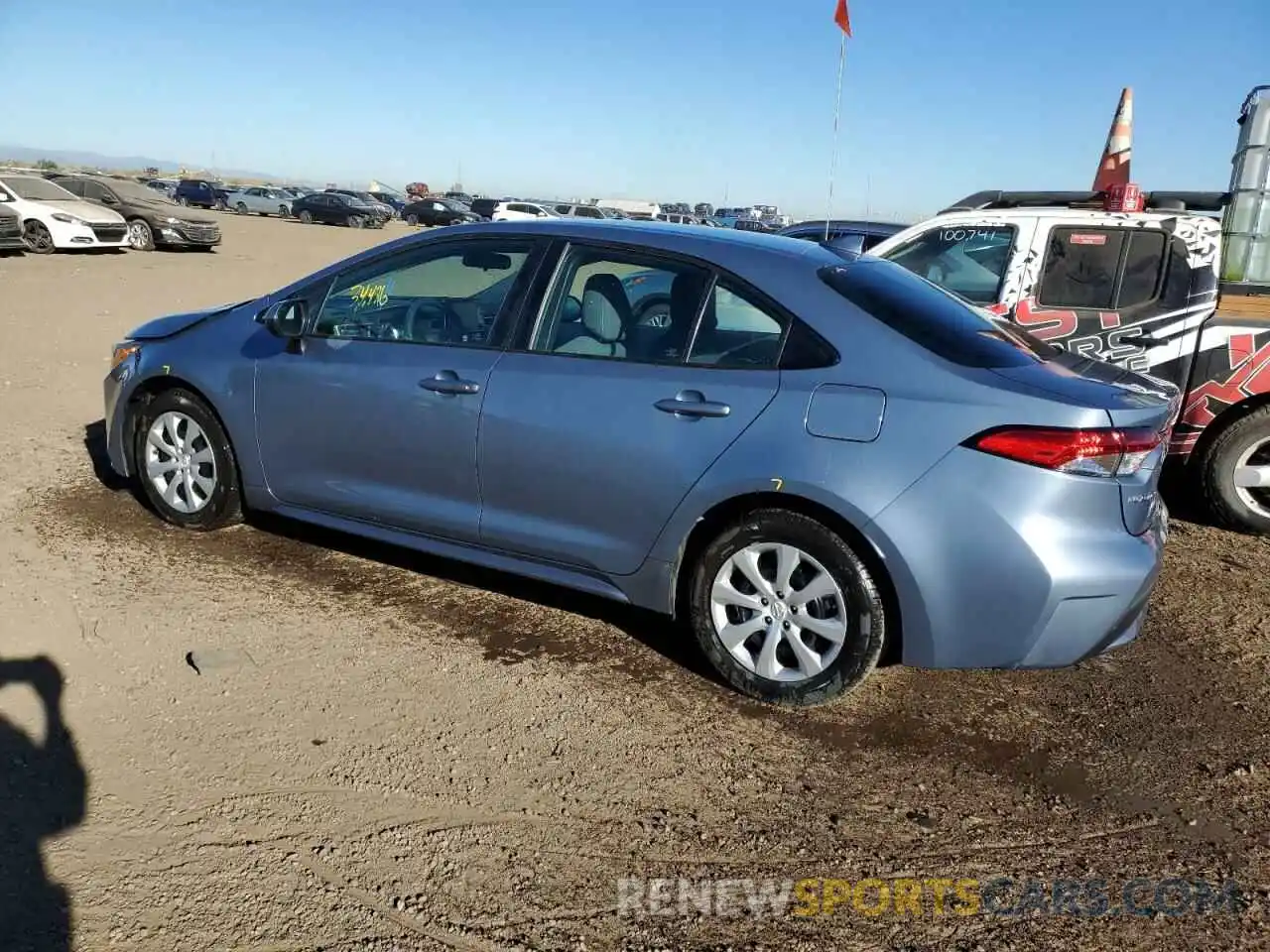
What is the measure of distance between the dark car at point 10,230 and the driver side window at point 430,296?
658 inches

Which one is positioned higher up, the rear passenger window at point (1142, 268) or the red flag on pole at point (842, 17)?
the red flag on pole at point (842, 17)

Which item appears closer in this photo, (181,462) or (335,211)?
(181,462)

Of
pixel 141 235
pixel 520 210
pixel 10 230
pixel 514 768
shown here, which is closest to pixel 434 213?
pixel 520 210

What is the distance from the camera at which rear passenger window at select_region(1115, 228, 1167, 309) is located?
5648 millimetres

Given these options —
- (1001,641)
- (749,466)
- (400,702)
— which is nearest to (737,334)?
(749,466)

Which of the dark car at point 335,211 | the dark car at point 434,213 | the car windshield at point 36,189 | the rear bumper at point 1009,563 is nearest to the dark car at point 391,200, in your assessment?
the dark car at point 434,213

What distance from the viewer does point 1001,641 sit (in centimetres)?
328

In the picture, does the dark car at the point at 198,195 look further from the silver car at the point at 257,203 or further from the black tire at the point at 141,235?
the black tire at the point at 141,235

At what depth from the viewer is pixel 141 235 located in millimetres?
22203

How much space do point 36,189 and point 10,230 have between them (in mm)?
3003

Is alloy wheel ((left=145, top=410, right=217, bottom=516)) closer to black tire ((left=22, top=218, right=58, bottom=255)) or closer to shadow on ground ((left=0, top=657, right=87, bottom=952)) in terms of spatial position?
shadow on ground ((left=0, top=657, right=87, bottom=952))

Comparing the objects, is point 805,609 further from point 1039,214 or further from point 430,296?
point 1039,214

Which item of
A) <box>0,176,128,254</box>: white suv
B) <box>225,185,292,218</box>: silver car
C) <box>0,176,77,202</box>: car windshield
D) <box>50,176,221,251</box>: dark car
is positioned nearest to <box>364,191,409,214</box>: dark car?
<box>225,185,292,218</box>: silver car

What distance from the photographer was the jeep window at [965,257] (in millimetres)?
5996
